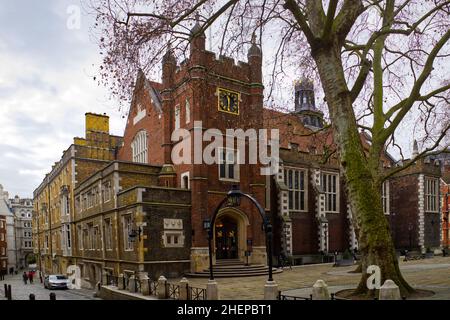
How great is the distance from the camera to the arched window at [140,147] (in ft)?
108

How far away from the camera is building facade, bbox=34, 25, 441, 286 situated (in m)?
24.4

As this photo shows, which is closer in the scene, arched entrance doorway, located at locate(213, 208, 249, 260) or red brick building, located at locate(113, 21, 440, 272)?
red brick building, located at locate(113, 21, 440, 272)

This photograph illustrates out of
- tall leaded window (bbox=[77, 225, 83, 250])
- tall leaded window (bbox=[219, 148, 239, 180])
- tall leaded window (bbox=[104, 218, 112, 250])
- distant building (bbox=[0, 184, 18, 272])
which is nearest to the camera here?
tall leaded window (bbox=[219, 148, 239, 180])

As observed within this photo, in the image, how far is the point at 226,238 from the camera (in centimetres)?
2803

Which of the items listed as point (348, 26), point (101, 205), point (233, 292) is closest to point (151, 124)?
point (101, 205)

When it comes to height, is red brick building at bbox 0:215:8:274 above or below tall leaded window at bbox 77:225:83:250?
below

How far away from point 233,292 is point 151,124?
17120mm

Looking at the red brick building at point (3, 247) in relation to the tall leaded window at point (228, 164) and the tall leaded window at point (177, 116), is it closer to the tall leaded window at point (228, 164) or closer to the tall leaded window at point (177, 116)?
the tall leaded window at point (177, 116)

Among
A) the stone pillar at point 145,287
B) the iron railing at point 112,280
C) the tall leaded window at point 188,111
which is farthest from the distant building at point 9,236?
the stone pillar at point 145,287

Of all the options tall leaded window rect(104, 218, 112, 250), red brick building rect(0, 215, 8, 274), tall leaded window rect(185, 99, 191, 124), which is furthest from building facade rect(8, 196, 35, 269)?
tall leaded window rect(185, 99, 191, 124)

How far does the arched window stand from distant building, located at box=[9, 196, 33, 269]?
73.0 meters

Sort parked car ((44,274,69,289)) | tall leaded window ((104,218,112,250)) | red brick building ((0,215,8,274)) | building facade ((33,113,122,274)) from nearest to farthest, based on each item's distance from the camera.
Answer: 1. tall leaded window ((104,218,112,250))
2. parked car ((44,274,69,289))
3. building facade ((33,113,122,274))
4. red brick building ((0,215,8,274))

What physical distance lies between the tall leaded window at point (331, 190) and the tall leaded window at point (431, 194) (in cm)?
1174

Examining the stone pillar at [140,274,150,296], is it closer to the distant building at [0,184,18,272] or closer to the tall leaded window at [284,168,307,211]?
the tall leaded window at [284,168,307,211]
